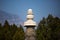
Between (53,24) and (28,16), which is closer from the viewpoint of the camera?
(28,16)

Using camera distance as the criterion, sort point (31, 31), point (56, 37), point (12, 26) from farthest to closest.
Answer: point (12, 26)
point (56, 37)
point (31, 31)

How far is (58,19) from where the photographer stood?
37.0ft

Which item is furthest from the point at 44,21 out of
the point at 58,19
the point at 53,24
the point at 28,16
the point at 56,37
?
the point at 28,16

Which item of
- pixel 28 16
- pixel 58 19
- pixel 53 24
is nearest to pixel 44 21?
pixel 58 19

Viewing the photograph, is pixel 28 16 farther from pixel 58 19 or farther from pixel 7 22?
pixel 7 22

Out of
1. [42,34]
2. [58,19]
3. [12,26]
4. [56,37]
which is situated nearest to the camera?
[56,37]

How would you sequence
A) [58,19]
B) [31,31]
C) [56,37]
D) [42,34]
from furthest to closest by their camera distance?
[58,19]
[42,34]
[56,37]
[31,31]

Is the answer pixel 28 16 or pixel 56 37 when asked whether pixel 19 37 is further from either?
pixel 28 16

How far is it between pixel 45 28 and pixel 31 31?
4.94m

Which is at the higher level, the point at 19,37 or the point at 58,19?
the point at 58,19

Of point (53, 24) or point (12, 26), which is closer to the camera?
point (53, 24)

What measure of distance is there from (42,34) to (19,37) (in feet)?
2.88

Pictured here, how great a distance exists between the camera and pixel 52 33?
9.81 meters

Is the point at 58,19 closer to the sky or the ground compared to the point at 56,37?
closer to the sky
